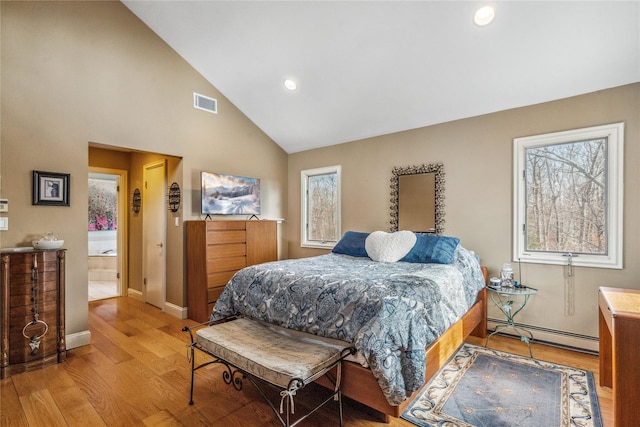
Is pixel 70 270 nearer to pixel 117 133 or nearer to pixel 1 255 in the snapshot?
pixel 1 255

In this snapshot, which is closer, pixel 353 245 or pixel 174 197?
pixel 353 245

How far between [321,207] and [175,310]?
8.25 feet

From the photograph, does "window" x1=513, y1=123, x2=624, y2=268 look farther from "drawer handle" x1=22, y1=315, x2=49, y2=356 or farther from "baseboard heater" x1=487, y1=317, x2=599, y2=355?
"drawer handle" x1=22, y1=315, x2=49, y2=356

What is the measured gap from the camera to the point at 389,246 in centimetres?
332

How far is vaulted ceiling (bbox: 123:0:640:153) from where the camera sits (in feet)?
8.18

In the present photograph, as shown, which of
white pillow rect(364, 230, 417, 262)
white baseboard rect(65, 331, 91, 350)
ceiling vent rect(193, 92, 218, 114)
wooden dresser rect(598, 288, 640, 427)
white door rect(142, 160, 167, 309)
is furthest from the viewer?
white door rect(142, 160, 167, 309)

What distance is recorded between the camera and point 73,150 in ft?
9.86

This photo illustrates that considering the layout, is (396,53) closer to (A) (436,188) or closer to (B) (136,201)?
(A) (436,188)

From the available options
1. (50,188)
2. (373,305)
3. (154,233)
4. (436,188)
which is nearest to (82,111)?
(50,188)

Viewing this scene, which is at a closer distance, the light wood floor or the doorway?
the light wood floor

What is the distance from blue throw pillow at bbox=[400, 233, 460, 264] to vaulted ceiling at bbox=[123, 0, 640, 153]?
149 centimetres

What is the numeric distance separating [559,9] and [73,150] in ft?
14.3

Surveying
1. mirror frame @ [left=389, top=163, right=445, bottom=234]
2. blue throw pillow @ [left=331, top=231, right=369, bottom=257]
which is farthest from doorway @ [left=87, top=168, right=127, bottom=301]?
mirror frame @ [left=389, top=163, right=445, bottom=234]

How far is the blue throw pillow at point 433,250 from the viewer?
3.00 meters
